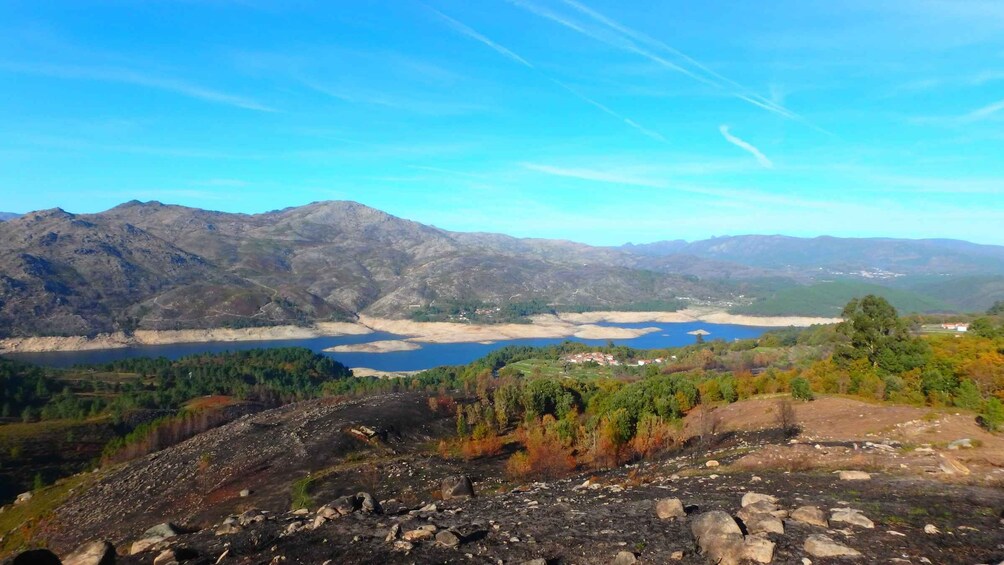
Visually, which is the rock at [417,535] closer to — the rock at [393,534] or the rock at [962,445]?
the rock at [393,534]

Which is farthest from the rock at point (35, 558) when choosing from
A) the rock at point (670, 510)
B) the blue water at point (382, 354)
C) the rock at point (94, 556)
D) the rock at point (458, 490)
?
the blue water at point (382, 354)

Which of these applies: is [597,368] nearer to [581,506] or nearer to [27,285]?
[581,506]

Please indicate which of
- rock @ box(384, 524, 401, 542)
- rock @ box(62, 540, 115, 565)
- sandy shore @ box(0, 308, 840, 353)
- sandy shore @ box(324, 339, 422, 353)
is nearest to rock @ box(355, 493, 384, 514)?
rock @ box(384, 524, 401, 542)

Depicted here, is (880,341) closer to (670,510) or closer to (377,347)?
(670,510)

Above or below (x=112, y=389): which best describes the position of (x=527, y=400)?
above

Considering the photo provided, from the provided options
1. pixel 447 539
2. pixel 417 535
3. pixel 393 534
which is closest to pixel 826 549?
pixel 447 539

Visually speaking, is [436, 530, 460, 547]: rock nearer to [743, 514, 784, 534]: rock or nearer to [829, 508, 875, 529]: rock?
[743, 514, 784, 534]: rock

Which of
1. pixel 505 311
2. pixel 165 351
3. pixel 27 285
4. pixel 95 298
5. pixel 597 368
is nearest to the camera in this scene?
pixel 597 368

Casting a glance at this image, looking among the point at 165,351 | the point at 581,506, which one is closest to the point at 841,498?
the point at 581,506
